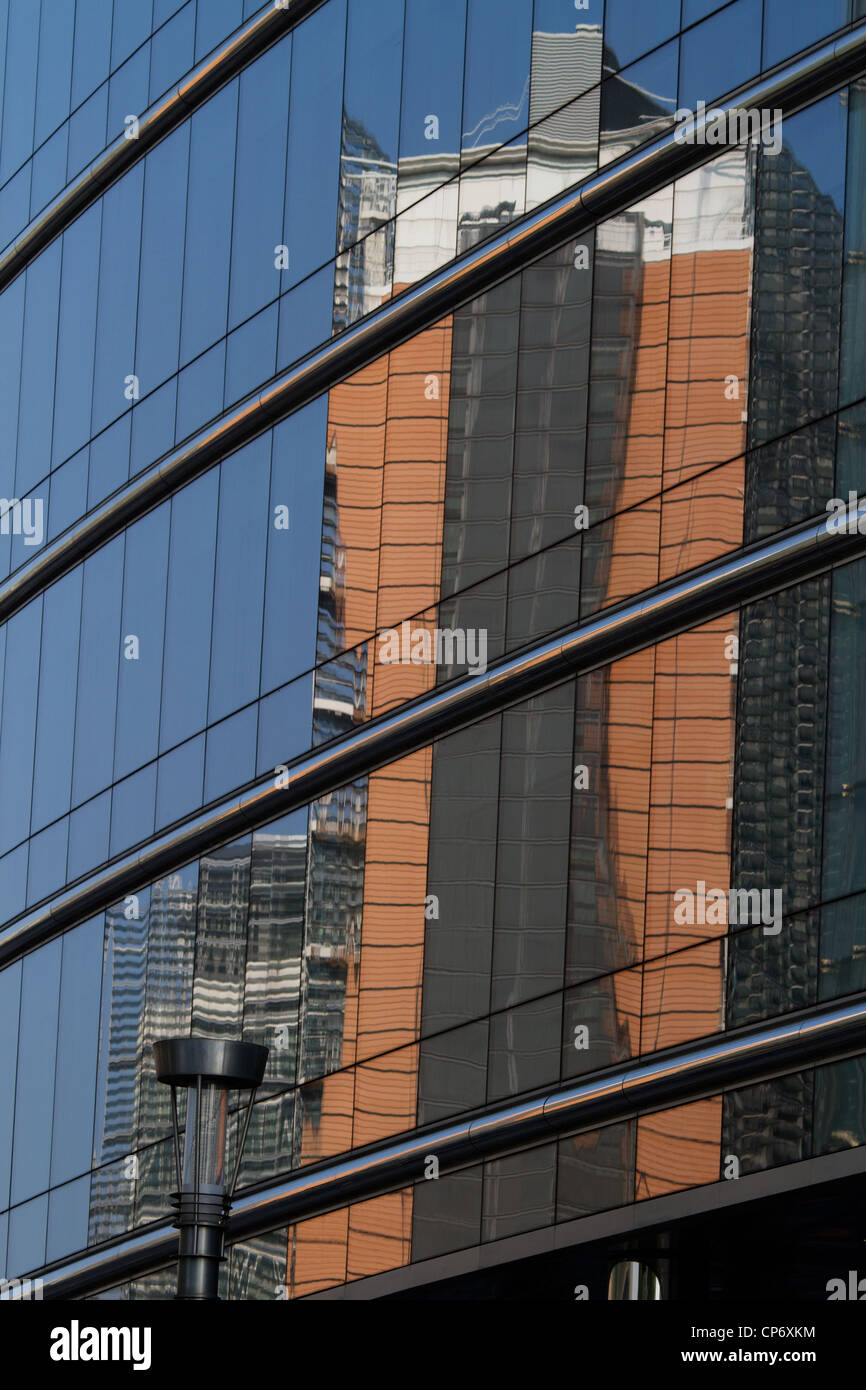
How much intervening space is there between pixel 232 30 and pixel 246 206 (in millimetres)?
2453

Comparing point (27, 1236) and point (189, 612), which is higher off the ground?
point (189, 612)

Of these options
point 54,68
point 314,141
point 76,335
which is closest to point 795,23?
point 314,141

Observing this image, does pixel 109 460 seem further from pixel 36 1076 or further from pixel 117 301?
pixel 36 1076

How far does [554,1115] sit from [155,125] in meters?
15.2

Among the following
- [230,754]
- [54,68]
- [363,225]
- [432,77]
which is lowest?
[230,754]

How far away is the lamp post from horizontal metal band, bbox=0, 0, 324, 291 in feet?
44.1

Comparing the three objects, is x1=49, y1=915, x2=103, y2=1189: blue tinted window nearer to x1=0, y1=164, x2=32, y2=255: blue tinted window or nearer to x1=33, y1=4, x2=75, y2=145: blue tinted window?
x1=0, y1=164, x2=32, y2=255: blue tinted window

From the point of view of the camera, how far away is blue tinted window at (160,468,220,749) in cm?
2678

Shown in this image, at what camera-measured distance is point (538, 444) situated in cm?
2122

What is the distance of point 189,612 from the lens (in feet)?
89.0

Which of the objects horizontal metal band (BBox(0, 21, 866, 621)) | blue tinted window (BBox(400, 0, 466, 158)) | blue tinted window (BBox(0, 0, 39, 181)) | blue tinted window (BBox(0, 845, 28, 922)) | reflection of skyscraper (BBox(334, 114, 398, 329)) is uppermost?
blue tinted window (BBox(0, 0, 39, 181))

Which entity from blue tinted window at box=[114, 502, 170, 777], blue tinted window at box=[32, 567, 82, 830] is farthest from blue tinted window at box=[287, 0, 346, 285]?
blue tinted window at box=[32, 567, 82, 830]

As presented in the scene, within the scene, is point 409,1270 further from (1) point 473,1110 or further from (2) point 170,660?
(2) point 170,660
